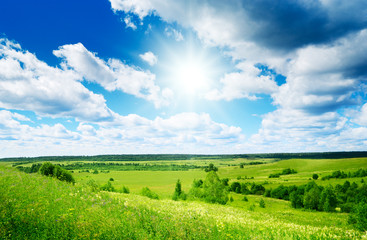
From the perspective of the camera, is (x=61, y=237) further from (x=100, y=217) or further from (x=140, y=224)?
(x=140, y=224)

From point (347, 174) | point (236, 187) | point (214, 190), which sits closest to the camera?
point (214, 190)

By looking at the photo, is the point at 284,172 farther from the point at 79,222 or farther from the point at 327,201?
the point at 79,222

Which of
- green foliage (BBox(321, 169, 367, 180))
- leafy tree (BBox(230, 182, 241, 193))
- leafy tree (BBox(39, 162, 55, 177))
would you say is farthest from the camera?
green foliage (BBox(321, 169, 367, 180))

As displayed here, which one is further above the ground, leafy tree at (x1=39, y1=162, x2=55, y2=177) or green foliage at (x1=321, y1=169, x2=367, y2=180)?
leafy tree at (x1=39, y1=162, x2=55, y2=177)

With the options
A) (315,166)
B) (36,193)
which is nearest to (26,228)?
(36,193)

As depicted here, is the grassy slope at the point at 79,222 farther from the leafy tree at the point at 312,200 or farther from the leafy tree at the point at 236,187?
the leafy tree at the point at 236,187

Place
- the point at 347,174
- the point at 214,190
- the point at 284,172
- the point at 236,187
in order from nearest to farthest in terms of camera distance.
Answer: the point at 214,190 → the point at 236,187 → the point at 347,174 → the point at 284,172

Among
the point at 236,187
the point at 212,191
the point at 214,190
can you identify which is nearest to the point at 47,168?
the point at 212,191

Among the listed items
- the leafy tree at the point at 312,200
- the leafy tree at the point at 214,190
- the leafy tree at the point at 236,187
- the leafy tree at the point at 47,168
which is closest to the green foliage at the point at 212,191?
the leafy tree at the point at 214,190

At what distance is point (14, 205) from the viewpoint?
777cm

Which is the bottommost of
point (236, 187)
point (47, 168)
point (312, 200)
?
point (236, 187)

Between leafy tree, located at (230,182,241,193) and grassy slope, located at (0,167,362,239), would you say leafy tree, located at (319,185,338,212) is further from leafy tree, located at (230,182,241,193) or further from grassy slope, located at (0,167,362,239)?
grassy slope, located at (0,167,362,239)

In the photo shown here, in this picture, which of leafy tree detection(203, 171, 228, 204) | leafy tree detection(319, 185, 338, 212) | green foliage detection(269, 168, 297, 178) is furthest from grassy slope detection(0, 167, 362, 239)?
green foliage detection(269, 168, 297, 178)

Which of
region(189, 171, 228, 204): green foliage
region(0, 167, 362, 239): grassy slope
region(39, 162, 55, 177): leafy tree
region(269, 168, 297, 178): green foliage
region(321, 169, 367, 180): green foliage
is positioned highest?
region(0, 167, 362, 239): grassy slope
